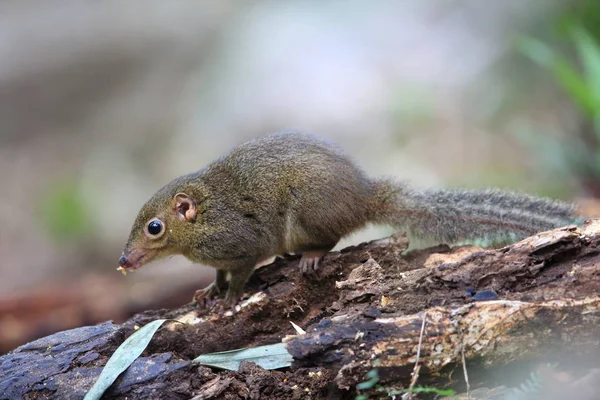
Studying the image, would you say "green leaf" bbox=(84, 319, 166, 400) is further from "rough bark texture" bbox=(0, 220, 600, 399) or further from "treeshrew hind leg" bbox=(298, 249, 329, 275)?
"treeshrew hind leg" bbox=(298, 249, 329, 275)

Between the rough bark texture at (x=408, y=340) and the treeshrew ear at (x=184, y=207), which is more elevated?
the treeshrew ear at (x=184, y=207)

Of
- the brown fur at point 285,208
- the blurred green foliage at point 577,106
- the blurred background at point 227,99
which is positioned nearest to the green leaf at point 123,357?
the brown fur at point 285,208

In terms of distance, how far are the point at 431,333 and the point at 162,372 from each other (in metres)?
1.78

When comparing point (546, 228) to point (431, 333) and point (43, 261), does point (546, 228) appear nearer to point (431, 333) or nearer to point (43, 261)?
point (431, 333)

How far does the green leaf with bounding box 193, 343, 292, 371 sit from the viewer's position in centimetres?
432

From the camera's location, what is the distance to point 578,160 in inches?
381

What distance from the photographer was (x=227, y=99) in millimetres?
16266

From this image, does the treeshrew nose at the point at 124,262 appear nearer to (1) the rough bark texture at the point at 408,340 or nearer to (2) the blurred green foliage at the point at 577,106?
(1) the rough bark texture at the point at 408,340

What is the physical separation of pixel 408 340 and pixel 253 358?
1.20 metres

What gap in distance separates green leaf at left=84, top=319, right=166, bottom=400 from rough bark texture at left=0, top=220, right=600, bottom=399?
69mm

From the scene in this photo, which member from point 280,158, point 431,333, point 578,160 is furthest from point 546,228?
point 578,160

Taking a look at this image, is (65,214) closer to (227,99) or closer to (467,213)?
(227,99)

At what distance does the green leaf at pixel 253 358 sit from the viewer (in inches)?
170

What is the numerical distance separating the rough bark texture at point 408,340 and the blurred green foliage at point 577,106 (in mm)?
4592
